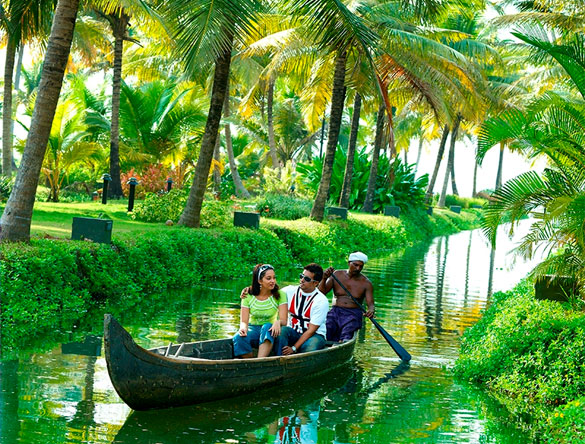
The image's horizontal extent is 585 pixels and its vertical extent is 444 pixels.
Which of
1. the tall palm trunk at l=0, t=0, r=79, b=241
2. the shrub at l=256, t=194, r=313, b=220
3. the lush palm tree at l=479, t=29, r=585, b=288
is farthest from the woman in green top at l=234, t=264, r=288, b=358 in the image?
the shrub at l=256, t=194, r=313, b=220

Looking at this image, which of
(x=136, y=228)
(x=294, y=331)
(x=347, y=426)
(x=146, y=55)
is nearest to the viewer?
(x=347, y=426)

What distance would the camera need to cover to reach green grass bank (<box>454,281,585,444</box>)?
28.7 feet

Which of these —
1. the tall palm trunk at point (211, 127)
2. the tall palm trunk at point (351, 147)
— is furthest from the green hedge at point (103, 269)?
the tall palm trunk at point (351, 147)

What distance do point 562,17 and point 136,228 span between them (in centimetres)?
1140

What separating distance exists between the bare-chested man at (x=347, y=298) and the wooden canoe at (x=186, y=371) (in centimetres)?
176

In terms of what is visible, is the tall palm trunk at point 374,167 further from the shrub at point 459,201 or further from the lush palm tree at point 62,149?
the shrub at point 459,201

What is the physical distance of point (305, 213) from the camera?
2953cm

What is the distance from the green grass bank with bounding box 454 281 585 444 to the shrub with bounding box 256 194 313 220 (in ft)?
57.3

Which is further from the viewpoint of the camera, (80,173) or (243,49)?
(80,173)

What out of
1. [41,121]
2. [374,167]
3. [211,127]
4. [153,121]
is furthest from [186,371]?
[374,167]

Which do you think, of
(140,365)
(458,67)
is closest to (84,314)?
(140,365)

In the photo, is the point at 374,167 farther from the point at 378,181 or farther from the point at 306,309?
the point at 306,309

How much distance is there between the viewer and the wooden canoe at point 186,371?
8172 millimetres

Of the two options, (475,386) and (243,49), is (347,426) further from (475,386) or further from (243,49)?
(243,49)
